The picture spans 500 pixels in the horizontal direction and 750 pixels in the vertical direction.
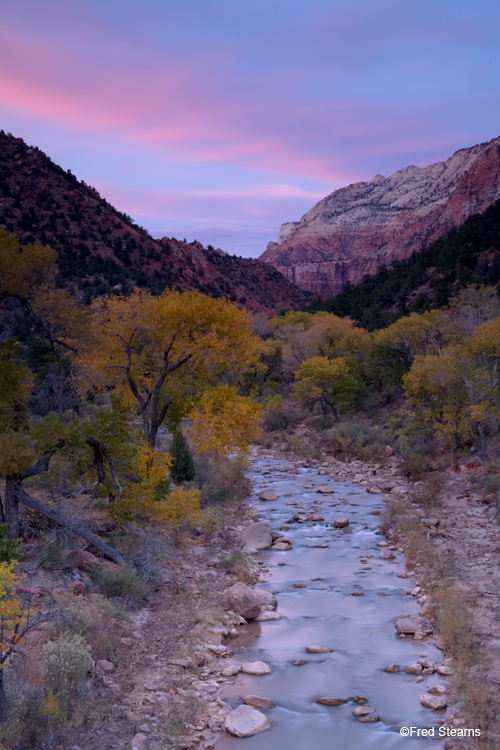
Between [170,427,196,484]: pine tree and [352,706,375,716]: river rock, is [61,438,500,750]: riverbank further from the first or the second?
[170,427,196,484]: pine tree

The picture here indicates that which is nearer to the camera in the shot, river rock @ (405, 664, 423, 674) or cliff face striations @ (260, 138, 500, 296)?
river rock @ (405, 664, 423, 674)

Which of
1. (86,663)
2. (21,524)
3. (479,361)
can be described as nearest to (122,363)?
(21,524)

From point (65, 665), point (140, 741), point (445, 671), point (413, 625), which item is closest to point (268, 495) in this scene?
point (413, 625)

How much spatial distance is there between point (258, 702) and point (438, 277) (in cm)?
5318

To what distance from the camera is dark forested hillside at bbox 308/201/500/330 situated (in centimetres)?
4916

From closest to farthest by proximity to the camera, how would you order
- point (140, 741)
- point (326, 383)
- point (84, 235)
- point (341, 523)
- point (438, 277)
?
point (140, 741), point (341, 523), point (326, 383), point (438, 277), point (84, 235)

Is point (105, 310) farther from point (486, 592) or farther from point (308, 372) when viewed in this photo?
point (308, 372)

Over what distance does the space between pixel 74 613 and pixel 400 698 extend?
5.25 metres

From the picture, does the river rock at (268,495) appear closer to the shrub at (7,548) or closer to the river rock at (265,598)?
the river rock at (265,598)

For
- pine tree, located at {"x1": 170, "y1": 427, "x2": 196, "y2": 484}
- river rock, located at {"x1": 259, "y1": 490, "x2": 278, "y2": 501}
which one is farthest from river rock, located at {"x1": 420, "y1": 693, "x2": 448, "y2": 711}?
river rock, located at {"x1": 259, "y1": 490, "x2": 278, "y2": 501}

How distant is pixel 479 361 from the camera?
22.9m

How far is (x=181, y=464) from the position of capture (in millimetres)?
20016

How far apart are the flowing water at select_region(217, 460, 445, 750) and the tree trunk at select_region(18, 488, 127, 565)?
3.04 meters

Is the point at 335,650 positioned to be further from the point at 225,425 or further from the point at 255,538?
the point at 255,538
